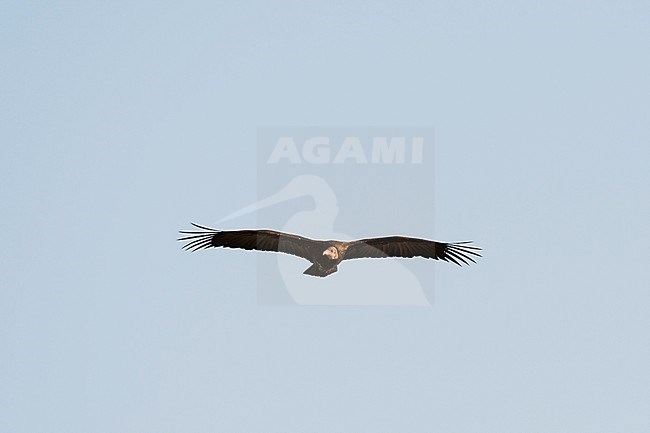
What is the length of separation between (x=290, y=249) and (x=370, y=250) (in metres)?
2.19

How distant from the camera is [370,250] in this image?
27.2 m

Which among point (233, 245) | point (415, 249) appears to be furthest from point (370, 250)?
point (233, 245)

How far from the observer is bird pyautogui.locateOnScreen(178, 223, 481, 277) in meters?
26.4

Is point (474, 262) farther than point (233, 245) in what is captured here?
No

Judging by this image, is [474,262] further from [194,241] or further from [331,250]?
[194,241]

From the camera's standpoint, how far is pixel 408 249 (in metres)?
27.3

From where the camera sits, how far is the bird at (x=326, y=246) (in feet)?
86.5

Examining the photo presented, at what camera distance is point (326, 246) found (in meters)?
26.5

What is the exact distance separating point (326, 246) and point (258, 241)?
2162 mm

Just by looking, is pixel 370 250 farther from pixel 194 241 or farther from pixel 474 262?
pixel 194 241

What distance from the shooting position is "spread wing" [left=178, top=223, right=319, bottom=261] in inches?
1060

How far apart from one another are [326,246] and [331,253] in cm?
32

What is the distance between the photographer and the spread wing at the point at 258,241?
2692 centimetres

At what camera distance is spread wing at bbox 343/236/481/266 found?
26.7m
